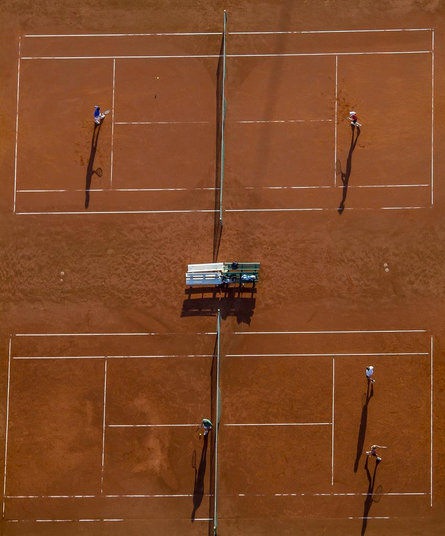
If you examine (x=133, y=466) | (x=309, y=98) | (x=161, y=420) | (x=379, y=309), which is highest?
(x=309, y=98)

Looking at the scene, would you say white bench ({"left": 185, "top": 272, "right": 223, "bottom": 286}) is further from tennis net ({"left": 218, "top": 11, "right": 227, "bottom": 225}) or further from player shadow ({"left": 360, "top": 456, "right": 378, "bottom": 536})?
player shadow ({"left": 360, "top": 456, "right": 378, "bottom": 536})

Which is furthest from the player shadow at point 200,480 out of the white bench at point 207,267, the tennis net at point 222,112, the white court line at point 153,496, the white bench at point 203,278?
the tennis net at point 222,112

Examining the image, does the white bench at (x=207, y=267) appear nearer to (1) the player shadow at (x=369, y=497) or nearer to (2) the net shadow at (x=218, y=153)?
(2) the net shadow at (x=218, y=153)

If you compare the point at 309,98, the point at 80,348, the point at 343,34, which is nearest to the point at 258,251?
the point at 309,98

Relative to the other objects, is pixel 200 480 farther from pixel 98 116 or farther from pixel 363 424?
pixel 98 116

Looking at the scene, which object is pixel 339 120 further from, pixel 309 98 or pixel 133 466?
pixel 133 466

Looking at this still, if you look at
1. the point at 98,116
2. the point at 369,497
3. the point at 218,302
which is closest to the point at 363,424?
the point at 369,497

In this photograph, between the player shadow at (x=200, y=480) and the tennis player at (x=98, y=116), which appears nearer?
the player shadow at (x=200, y=480)
